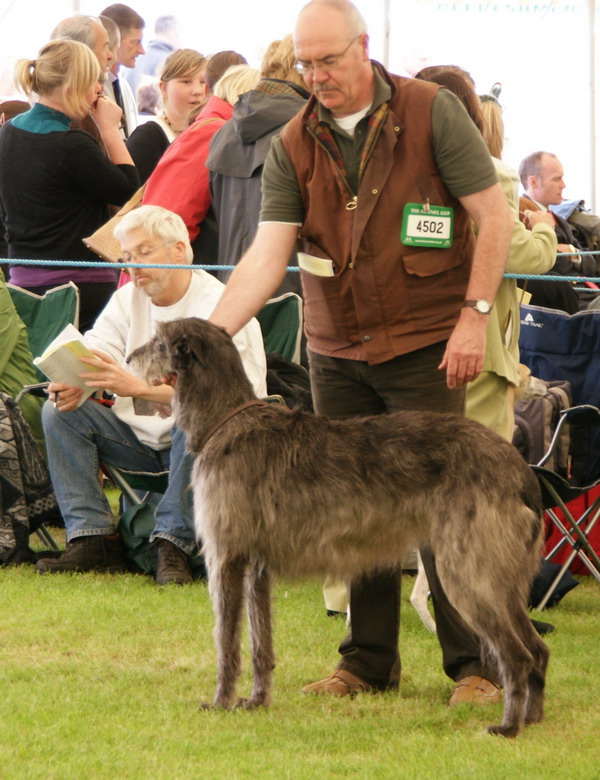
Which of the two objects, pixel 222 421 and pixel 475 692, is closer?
pixel 222 421

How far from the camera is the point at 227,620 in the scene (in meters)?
3.35

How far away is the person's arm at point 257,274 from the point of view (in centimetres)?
354

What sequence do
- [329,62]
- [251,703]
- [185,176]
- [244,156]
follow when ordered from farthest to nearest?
1. [185,176]
2. [244,156]
3. [251,703]
4. [329,62]

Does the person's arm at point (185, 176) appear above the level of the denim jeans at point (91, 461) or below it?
above

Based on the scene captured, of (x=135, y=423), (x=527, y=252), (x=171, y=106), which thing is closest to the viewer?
(x=527, y=252)

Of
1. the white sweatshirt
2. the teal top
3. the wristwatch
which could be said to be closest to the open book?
the white sweatshirt

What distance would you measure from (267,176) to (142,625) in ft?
6.11

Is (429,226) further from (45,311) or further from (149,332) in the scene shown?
(45,311)

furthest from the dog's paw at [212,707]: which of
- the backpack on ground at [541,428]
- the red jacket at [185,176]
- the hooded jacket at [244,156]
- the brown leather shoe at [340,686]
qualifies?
the red jacket at [185,176]

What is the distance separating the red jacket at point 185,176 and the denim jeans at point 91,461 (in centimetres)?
122

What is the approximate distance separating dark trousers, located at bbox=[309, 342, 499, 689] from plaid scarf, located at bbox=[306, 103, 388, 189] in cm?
59

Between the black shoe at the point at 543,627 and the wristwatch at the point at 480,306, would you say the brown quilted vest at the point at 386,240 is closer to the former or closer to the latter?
the wristwatch at the point at 480,306

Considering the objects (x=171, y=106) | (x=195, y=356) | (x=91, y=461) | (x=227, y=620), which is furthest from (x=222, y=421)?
(x=171, y=106)

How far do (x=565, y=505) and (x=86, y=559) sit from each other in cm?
216
